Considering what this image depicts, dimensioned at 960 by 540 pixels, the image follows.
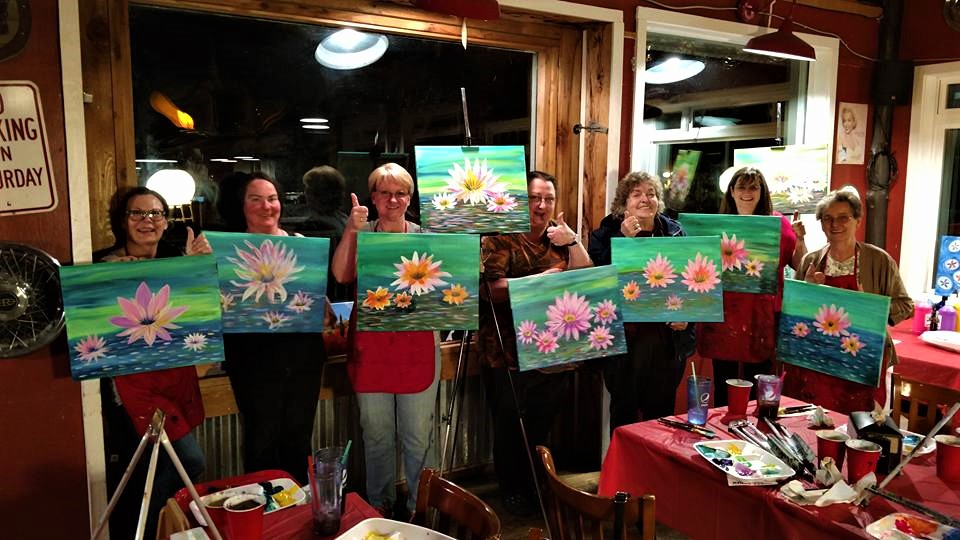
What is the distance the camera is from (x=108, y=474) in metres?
2.61

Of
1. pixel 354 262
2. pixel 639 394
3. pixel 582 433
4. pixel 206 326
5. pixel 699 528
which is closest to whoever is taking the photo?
pixel 699 528

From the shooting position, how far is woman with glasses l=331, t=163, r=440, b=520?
2576 mm

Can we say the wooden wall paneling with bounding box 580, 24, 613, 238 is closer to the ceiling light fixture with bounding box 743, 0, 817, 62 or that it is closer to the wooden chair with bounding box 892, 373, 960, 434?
the ceiling light fixture with bounding box 743, 0, 817, 62

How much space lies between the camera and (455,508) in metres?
1.63

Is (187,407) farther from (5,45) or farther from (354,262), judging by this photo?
(5,45)

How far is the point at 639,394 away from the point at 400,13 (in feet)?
6.46

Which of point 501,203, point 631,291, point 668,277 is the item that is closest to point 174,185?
point 501,203

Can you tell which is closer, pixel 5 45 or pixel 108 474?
pixel 5 45

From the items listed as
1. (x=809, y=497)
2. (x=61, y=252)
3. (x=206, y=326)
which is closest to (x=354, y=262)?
(x=206, y=326)

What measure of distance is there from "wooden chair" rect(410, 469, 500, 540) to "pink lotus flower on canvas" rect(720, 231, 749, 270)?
68.6 inches

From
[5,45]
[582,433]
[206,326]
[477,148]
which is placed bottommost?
[582,433]

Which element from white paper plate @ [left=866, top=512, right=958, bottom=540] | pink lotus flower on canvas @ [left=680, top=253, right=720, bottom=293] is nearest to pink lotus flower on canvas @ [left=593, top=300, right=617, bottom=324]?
pink lotus flower on canvas @ [left=680, top=253, right=720, bottom=293]

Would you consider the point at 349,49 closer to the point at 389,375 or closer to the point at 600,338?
the point at 389,375

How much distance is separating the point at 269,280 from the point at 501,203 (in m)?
0.89
